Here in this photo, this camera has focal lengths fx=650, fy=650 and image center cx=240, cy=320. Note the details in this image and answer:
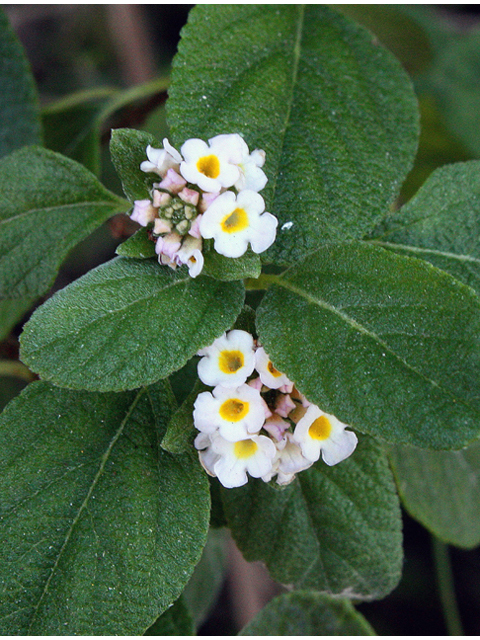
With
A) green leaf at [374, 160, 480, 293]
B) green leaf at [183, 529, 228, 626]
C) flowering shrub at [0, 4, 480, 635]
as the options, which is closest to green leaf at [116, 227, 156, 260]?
flowering shrub at [0, 4, 480, 635]

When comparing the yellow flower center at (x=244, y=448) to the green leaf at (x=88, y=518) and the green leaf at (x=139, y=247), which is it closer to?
the green leaf at (x=88, y=518)

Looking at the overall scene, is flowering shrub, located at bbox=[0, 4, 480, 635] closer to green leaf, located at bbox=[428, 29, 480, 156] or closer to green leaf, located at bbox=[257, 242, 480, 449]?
green leaf, located at bbox=[257, 242, 480, 449]

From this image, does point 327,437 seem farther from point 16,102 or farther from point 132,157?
point 16,102

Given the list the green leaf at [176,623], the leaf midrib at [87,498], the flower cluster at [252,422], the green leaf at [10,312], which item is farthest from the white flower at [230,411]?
the green leaf at [10,312]

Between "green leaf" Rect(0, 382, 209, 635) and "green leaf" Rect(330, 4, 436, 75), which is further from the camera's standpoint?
"green leaf" Rect(330, 4, 436, 75)

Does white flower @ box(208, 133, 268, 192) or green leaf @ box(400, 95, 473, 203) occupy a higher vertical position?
white flower @ box(208, 133, 268, 192)

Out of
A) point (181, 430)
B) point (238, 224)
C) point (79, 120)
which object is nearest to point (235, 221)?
point (238, 224)
